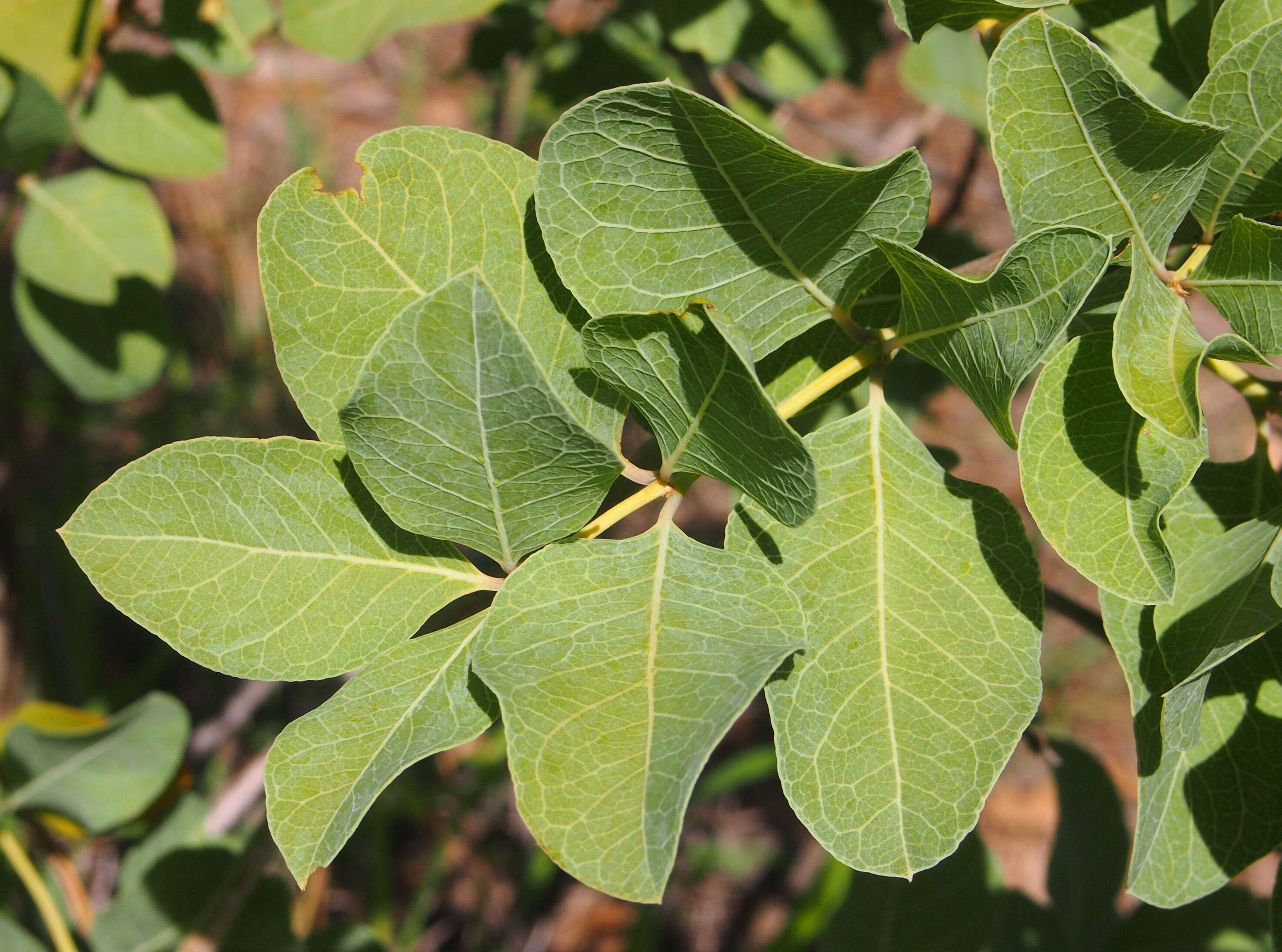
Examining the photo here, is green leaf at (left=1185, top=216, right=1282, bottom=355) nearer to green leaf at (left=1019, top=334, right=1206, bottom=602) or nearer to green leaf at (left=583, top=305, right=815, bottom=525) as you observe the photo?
green leaf at (left=1019, top=334, right=1206, bottom=602)

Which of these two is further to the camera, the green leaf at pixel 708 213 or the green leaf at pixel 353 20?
the green leaf at pixel 353 20

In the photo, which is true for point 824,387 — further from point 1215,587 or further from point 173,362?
point 173,362

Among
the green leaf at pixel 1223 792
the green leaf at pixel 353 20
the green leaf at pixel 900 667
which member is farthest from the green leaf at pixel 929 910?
the green leaf at pixel 353 20

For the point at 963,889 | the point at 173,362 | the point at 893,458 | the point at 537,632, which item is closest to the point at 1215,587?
the point at 893,458

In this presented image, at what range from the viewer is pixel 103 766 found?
142cm

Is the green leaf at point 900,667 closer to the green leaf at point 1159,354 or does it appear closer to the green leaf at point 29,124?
the green leaf at point 1159,354

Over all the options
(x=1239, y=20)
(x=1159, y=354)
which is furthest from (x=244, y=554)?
(x=1239, y=20)

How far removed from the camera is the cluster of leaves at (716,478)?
707 millimetres

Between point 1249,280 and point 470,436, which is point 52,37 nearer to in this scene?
point 470,436

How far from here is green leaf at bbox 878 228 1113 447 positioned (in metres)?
0.66

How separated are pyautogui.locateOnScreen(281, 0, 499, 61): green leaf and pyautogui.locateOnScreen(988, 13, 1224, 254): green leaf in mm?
854

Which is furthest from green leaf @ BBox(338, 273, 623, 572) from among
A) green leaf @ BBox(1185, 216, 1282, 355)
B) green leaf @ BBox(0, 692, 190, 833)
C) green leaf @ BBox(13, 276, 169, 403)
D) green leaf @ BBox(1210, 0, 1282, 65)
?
green leaf @ BBox(13, 276, 169, 403)

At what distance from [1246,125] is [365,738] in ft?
2.66

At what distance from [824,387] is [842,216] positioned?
0.14m
